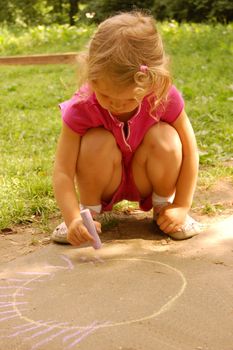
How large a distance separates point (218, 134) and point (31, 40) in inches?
246

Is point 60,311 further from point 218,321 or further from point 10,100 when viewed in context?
point 10,100

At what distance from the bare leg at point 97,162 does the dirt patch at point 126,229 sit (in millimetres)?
209

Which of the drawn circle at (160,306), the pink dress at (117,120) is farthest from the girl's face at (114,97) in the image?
the drawn circle at (160,306)

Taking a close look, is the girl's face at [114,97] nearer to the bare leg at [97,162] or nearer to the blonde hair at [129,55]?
the blonde hair at [129,55]

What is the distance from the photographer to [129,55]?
195 cm

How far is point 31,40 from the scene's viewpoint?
30.8ft

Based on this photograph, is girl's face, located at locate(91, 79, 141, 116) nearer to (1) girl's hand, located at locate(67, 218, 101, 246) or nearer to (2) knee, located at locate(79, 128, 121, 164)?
(2) knee, located at locate(79, 128, 121, 164)

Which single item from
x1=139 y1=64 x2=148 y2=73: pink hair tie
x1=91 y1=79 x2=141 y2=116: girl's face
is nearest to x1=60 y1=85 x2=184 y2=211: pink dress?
x1=91 y1=79 x2=141 y2=116: girl's face

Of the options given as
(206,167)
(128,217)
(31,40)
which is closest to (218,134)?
(206,167)

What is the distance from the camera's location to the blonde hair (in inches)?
76.5

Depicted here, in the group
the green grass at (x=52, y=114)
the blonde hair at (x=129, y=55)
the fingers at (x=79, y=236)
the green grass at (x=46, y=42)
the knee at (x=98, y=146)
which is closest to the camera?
the blonde hair at (x=129, y=55)

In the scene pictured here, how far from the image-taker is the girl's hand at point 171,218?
7.39 ft

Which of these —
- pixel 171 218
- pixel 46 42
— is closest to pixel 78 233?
pixel 171 218

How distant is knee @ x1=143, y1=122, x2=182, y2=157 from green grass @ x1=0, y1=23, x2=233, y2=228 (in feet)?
1.47
